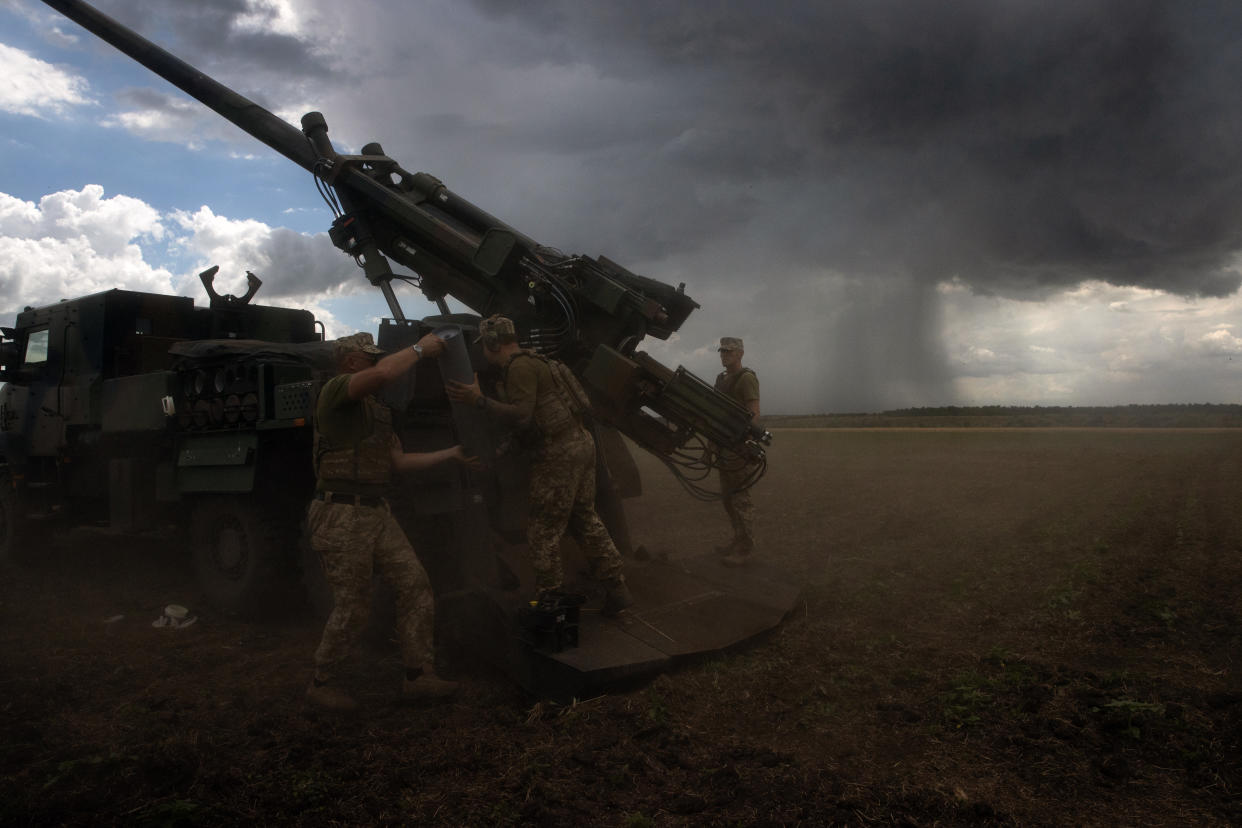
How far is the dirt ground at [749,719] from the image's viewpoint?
10.4ft

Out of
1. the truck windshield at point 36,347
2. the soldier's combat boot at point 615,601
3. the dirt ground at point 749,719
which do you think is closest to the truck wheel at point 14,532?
the dirt ground at point 749,719

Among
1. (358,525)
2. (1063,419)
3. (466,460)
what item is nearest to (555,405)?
(466,460)

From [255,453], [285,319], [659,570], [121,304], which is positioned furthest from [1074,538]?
[121,304]

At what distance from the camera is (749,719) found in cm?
405

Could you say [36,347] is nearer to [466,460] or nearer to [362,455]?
[362,455]

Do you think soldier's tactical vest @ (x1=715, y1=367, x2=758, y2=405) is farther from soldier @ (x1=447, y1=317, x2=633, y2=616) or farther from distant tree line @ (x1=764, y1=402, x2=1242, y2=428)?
distant tree line @ (x1=764, y1=402, x2=1242, y2=428)

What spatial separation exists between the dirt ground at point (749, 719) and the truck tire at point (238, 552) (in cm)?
22

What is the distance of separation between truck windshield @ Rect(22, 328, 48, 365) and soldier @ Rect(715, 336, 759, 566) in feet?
21.6

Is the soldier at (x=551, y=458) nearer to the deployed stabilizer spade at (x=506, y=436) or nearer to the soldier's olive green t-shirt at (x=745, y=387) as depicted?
the deployed stabilizer spade at (x=506, y=436)

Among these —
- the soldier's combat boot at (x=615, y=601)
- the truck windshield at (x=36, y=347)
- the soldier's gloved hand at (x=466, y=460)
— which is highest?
the truck windshield at (x=36, y=347)

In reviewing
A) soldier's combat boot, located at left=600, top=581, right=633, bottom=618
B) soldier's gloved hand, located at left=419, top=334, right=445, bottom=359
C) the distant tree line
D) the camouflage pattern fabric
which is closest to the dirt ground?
soldier's combat boot, located at left=600, top=581, right=633, bottom=618

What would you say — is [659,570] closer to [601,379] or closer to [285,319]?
[601,379]

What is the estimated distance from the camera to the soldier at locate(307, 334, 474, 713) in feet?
14.0

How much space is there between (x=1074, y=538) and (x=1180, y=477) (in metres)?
6.79
